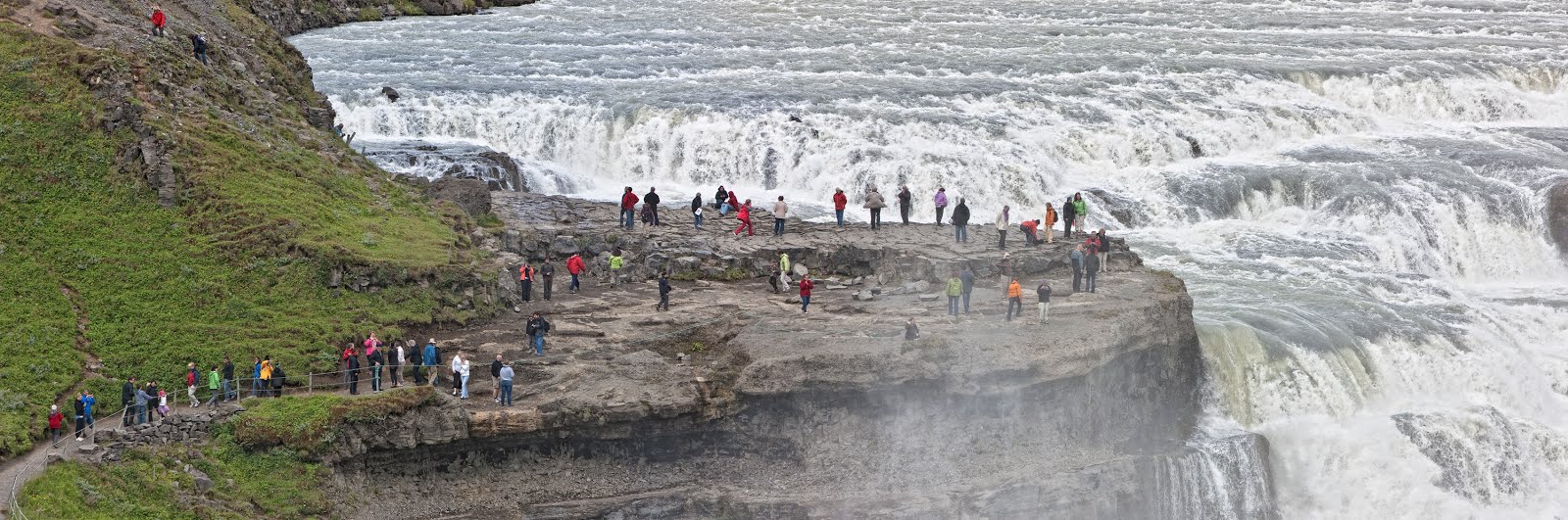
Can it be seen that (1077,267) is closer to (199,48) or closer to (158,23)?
(199,48)

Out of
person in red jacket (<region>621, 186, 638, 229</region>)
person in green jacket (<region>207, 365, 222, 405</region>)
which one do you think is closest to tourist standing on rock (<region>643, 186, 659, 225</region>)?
person in red jacket (<region>621, 186, 638, 229</region>)

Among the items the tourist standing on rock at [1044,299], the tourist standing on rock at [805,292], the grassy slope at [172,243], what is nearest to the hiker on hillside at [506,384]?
the grassy slope at [172,243]

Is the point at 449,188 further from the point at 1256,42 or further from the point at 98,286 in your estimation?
the point at 1256,42

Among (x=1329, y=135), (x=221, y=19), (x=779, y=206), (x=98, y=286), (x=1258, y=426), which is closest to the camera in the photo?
(x=98, y=286)

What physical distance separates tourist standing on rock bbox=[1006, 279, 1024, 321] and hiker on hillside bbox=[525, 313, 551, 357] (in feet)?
33.2

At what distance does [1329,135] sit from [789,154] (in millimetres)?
21142

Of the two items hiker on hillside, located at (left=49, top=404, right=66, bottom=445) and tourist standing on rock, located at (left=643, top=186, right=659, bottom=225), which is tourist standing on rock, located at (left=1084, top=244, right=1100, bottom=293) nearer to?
tourist standing on rock, located at (left=643, top=186, right=659, bottom=225)

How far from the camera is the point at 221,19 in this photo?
53.9 meters

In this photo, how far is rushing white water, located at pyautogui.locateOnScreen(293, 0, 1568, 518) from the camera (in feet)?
134

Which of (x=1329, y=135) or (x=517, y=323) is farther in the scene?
(x=1329, y=135)

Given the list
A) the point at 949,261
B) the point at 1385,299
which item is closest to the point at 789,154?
the point at 949,261

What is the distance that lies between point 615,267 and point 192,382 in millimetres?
11137

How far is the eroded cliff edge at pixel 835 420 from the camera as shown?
33.5m

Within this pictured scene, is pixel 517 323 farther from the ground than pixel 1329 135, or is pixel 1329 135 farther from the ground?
pixel 1329 135
